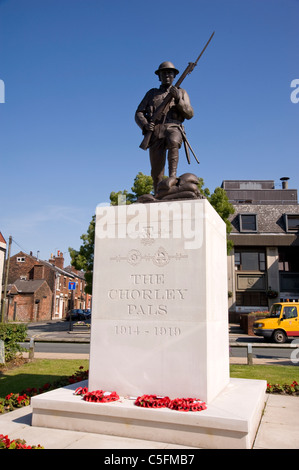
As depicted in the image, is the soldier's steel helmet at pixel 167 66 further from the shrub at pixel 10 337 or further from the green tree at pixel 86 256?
the green tree at pixel 86 256

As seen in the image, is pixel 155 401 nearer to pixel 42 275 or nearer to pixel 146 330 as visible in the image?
pixel 146 330

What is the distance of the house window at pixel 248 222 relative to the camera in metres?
39.3

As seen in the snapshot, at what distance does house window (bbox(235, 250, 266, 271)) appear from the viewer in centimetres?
3806

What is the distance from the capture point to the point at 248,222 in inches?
1556

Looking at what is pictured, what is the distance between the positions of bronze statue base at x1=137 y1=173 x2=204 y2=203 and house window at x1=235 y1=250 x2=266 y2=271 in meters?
32.6

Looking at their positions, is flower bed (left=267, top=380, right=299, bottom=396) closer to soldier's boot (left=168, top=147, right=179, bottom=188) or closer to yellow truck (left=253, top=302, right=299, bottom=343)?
soldier's boot (left=168, top=147, right=179, bottom=188)

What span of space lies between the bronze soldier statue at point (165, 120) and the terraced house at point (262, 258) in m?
30.5

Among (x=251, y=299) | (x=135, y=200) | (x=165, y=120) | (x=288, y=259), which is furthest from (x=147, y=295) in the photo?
(x=288, y=259)

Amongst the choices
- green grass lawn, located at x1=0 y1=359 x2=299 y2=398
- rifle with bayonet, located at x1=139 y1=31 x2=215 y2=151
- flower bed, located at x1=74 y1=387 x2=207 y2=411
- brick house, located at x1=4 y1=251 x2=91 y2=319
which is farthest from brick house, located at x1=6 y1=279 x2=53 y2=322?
flower bed, located at x1=74 y1=387 x2=207 y2=411

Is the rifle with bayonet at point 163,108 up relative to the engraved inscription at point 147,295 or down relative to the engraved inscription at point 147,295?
up

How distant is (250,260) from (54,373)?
3032 cm

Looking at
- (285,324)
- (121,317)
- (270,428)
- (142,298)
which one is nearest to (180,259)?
(142,298)

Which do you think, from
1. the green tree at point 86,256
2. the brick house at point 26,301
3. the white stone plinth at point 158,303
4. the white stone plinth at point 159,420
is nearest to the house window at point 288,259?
the green tree at point 86,256
